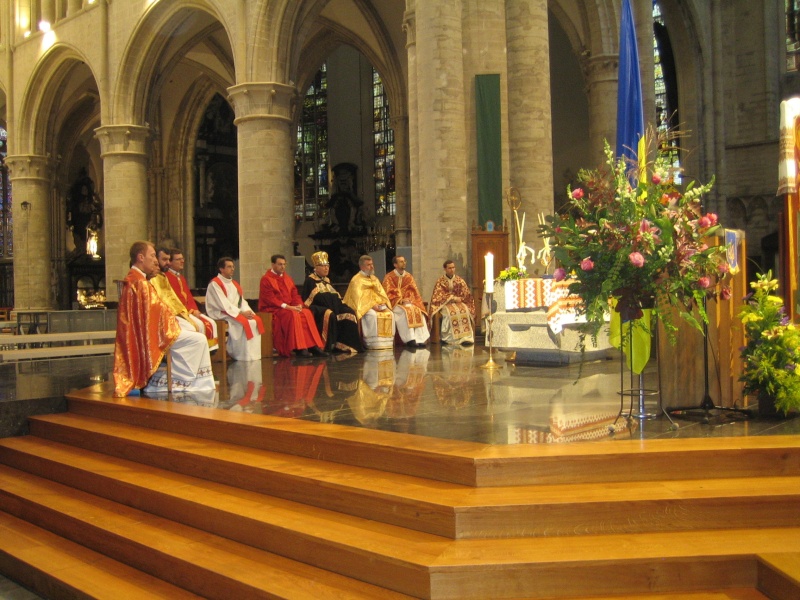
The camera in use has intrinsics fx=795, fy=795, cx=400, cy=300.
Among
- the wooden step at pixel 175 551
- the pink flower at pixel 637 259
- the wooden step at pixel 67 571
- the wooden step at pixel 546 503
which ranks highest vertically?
the pink flower at pixel 637 259

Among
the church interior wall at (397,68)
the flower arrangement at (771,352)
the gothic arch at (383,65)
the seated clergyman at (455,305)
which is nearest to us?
the flower arrangement at (771,352)

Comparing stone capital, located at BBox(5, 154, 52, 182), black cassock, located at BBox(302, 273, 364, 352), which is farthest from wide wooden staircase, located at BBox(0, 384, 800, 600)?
stone capital, located at BBox(5, 154, 52, 182)

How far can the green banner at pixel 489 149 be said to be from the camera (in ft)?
39.8

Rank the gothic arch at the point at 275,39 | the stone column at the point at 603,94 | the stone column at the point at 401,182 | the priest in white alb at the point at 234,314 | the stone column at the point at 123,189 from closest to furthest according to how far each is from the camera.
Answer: the priest in white alb at the point at 234,314
the gothic arch at the point at 275,39
the stone column at the point at 603,94
the stone column at the point at 123,189
the stone column at the point at 401,182

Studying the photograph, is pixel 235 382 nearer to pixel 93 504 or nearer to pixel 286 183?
pixel 93 504

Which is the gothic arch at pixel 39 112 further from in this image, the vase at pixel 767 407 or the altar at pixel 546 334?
the vase at pixel 767 407

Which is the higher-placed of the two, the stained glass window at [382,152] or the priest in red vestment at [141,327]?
the stained glass window at [382,152]

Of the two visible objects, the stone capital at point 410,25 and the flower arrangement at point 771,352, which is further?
the stone capital at point 410,25

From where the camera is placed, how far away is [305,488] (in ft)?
13.0

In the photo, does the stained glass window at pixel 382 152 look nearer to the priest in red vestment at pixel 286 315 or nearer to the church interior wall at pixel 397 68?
the church interior wall at pixel 397 68

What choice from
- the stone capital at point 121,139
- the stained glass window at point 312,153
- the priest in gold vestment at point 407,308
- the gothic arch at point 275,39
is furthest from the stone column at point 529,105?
the stained glass window at point 312,153

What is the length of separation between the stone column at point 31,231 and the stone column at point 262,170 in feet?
30.2

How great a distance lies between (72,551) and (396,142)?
58.2ft

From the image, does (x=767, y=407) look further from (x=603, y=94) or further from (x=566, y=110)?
Result: (x=566, y=110)
